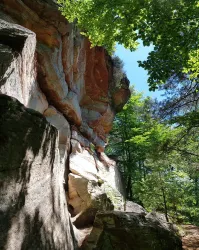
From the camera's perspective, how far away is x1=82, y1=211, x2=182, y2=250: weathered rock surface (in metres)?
6.39

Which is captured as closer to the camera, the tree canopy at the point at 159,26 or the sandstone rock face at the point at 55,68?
the tree canopy at the point at 159,26

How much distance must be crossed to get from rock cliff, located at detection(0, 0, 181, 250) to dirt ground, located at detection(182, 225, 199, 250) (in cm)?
316

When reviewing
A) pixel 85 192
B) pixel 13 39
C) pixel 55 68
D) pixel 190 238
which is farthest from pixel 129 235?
pixel 55 68

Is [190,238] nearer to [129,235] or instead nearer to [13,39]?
[129,235]

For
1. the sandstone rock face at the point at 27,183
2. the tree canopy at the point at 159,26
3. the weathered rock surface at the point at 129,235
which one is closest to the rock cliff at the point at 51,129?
the sandstone rock face at the point at 27,183

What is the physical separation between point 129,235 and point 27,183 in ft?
12.8

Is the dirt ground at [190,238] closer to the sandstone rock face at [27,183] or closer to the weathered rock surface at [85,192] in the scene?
the weathered rock surface at [85,192]

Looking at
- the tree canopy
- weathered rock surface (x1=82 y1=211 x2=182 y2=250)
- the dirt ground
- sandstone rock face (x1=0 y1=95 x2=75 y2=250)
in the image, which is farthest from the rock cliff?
the dirt ground

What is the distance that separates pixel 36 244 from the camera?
3.73 metres

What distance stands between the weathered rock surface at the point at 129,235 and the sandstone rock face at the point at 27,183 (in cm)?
185

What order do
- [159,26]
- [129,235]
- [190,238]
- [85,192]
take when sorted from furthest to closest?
[85,192]
[190,238]
[129,235]
[159,26]

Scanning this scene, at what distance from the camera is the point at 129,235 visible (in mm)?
6504

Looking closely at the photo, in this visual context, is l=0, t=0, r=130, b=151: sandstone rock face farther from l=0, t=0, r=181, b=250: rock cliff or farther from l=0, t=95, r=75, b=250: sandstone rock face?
l=0, t=95, r=75, b=250: sandstone rock face

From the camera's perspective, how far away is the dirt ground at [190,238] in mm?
9475
